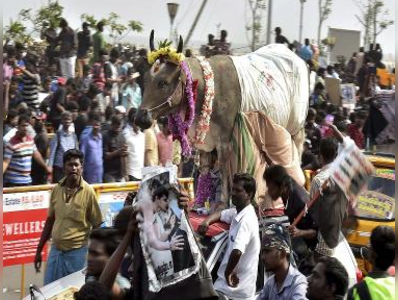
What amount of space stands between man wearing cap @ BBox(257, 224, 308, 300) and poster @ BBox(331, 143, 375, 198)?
929 mm

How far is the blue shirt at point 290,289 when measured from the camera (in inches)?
202

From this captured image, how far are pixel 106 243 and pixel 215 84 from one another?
3.41m

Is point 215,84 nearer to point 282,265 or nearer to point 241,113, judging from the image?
point 241,113

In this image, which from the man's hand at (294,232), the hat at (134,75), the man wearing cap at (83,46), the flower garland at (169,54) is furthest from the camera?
the man wearing cap at (83,46)

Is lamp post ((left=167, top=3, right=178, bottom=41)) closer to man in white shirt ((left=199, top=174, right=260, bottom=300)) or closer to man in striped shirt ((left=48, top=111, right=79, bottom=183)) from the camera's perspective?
man in striped shirt ((left=48, top=111, right=79, bottom=183))

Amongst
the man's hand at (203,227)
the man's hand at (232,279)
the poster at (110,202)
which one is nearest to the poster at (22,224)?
the poster at (110,202)

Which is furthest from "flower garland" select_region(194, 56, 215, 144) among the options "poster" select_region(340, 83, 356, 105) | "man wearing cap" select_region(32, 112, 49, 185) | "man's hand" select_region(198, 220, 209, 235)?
"poster" select_region(340, 83, 356, 105)

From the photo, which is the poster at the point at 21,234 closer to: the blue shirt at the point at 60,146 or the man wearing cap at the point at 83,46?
the blue shirt at the point at 60,146

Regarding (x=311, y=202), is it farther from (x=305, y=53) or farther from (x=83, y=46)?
(x=305, y=53)

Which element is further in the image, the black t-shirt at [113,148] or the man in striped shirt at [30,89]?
the man in striped shirt at [30,89]

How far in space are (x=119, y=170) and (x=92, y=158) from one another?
62 cm

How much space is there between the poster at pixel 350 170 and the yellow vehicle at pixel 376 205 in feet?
7.55

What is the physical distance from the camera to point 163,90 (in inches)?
307

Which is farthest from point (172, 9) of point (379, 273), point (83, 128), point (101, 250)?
point (379, 273)
